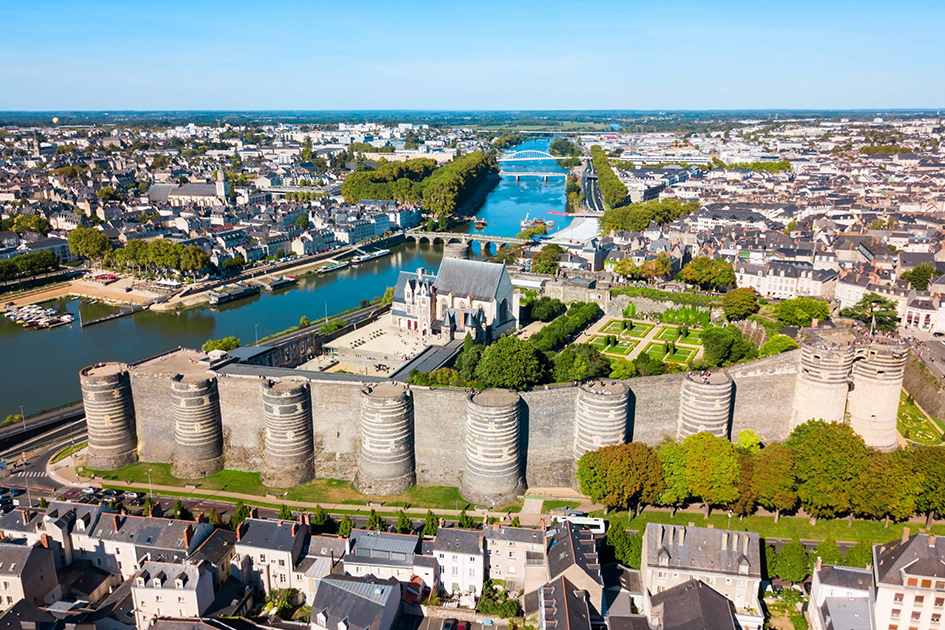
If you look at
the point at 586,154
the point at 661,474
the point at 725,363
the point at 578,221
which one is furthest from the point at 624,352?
the point at 586,154

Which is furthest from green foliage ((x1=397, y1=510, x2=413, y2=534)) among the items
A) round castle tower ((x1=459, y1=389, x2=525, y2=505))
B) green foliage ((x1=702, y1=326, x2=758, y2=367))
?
green foliage ((x1=702, y1=326, x2=758, y2=367))

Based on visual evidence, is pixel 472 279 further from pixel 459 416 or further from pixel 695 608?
pixel 695 608

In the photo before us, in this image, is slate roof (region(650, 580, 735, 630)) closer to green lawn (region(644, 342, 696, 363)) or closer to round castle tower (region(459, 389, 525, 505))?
round castle tower (region(459, 389, 525, 505))

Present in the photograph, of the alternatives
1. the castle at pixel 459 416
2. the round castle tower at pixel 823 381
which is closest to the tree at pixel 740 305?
the castle at pixel 459 416

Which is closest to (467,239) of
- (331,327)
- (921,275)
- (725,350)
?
(331,327)

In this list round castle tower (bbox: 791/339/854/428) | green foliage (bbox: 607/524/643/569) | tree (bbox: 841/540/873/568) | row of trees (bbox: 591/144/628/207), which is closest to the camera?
tree (bbox: 841/540/873/568)
